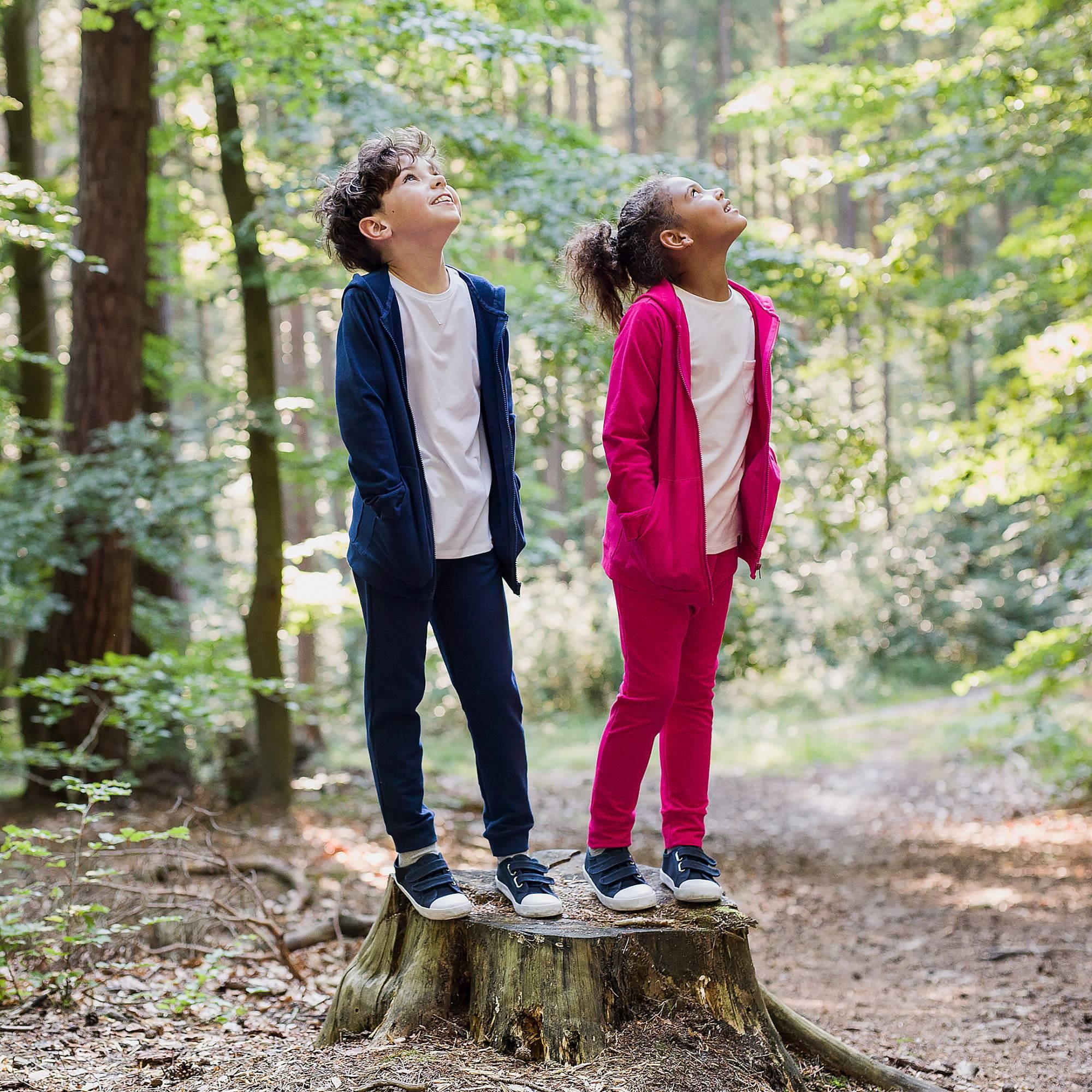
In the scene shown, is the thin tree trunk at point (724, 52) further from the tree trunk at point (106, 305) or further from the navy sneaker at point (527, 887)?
the navy sneaker at point (527, 887)

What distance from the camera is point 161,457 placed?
6531mm

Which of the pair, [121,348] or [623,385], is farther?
[121,348]

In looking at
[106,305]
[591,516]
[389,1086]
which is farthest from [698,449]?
[591,516]

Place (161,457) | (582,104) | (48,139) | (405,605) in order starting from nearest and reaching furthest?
(405,605)
(161,457)
(48,139)
(582,104)

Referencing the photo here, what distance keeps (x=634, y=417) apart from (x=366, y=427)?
75cm

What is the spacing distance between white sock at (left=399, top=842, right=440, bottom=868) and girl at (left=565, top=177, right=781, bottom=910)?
1.56ft

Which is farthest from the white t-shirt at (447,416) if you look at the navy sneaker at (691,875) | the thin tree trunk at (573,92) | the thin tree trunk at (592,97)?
the thin tree trunk at (573,92)

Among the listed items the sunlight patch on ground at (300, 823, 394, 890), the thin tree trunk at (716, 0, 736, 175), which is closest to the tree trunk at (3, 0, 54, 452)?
the sunlight patch on ground at (300, 823, 394, 890)

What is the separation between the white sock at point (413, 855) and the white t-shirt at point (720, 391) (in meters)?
1.19

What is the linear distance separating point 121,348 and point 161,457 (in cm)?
124

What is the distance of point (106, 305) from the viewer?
23.7 ft

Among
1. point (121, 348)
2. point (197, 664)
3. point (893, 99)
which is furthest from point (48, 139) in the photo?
point (893, 99)

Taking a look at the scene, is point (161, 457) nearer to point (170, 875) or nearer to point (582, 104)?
point (170, 875)

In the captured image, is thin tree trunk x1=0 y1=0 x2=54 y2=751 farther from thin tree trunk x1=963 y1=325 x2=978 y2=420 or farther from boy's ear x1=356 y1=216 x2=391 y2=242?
thin tree trunk x1=963 y1=325 x2=978 y2=420
